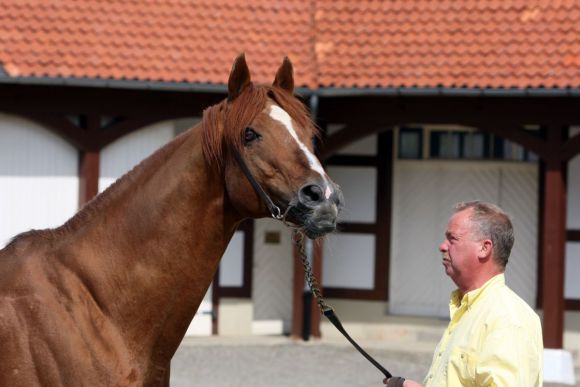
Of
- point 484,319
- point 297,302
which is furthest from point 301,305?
point 484,319

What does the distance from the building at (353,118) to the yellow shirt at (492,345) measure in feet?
28.6

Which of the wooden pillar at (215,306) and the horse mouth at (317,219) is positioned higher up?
the horse mouth at (317,219)

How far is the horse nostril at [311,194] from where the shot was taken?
389 centimetres

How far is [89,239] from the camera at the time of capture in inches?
159

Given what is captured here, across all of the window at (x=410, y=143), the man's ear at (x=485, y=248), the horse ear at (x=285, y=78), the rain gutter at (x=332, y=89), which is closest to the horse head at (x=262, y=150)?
the horse ear at (x=285, y=78)

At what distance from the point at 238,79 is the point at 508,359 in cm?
152

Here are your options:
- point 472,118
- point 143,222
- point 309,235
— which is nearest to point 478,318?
point 309,235

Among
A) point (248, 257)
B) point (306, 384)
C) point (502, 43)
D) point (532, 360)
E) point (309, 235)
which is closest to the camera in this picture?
point (532, 360)

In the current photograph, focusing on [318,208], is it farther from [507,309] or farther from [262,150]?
[507,309]

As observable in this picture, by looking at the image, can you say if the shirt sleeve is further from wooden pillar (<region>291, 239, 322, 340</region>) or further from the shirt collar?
wooden pillar (<region>291, 239, 322, 340</region>)

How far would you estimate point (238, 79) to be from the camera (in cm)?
411

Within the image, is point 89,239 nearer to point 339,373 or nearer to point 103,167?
point 339,373

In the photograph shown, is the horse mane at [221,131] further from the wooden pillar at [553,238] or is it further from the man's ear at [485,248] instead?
the wooden pillar at [553,238]

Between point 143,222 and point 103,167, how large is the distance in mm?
8944
